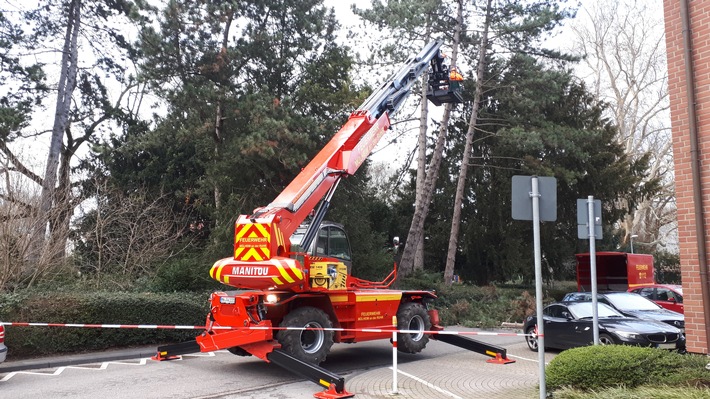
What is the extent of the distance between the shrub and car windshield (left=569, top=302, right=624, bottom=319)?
213 inches

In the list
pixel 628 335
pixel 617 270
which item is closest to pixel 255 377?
pixel 628 335

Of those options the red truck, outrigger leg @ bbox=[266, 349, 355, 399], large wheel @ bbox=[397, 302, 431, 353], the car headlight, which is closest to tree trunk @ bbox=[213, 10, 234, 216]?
large wheel @ bbox=[397, 302, 431, 353]

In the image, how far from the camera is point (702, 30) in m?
8.45

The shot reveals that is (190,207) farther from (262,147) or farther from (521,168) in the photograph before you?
(521,168)

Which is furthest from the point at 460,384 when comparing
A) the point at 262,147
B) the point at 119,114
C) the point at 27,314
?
the point at 119,114

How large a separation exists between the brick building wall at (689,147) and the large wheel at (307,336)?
5.75m

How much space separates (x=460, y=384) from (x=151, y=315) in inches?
305

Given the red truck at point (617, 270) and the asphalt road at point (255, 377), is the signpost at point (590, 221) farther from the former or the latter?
the red truck at point (617, 270)

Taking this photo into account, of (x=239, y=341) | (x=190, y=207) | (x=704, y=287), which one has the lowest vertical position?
(x=239, y=341)

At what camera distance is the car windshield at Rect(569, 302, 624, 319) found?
13247 mm

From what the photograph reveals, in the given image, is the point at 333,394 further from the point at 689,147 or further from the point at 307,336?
the point at 689,147

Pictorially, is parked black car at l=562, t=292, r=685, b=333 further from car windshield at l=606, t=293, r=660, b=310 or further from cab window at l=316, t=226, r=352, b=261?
cab window at l=316, t=226, r=352, b=261

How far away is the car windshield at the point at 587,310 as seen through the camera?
13.2 m

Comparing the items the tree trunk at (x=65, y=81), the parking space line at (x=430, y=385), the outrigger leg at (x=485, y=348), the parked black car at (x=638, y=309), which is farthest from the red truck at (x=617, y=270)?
the tree trunk at (x=65, y=81)
